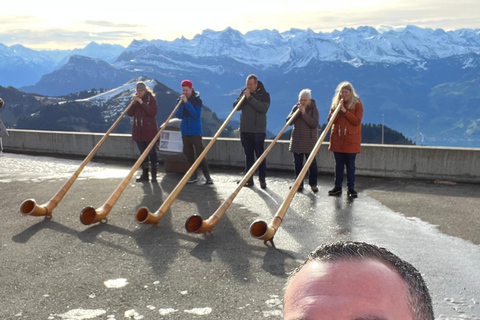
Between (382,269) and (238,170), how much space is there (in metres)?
10.5

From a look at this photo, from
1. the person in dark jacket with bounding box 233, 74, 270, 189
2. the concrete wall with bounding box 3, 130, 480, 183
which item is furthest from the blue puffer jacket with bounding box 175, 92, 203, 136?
the concrete wall with bounding box 3, 130, 480, 183

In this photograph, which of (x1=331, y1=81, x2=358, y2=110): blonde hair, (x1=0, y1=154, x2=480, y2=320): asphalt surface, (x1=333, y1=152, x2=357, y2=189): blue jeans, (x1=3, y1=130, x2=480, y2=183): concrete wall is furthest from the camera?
(x1=3, y1=130, x2=480, y2=183): concrete wall

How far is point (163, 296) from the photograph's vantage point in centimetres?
439

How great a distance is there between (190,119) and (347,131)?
9.86ft

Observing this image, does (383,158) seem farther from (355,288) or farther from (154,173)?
(355,288)

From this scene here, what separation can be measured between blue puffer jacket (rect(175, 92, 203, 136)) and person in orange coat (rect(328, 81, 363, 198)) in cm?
251

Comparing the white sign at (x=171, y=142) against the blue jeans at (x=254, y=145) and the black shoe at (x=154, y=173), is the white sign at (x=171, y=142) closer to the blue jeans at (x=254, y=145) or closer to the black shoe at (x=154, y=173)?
the black shoe at (x=154, y=173)

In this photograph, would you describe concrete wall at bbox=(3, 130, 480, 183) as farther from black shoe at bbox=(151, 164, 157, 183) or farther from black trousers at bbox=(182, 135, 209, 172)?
black trousers at bbox=(182, 135, 209, 172)

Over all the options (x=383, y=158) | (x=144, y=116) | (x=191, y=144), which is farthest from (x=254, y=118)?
(x=383, y=158)

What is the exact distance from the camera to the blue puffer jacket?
8.89m

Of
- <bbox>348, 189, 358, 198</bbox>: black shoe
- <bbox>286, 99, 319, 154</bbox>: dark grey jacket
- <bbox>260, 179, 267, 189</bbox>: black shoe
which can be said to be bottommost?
<bbox>260, 179, 267, 189</bbox>: black shoe

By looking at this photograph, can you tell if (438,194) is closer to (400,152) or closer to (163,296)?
(400,152)

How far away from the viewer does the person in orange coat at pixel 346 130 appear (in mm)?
7773

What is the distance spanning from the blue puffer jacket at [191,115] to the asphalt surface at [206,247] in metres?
Result: 1.09
